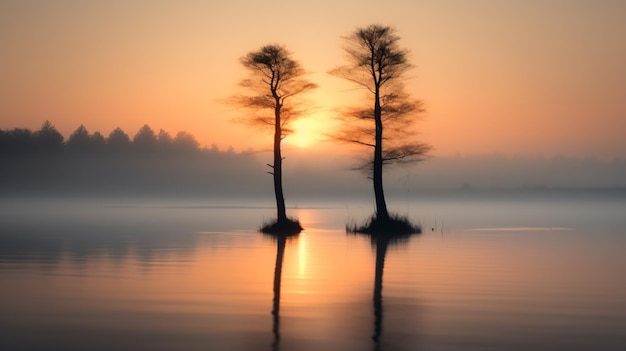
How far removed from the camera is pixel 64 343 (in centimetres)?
968

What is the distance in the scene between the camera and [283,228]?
37.3m

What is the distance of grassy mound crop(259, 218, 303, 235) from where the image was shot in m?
37.2

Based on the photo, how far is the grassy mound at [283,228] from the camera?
37.2m

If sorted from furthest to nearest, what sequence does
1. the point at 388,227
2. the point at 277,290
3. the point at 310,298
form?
the point at 388,227
the point at 277,290
the point at 310,298

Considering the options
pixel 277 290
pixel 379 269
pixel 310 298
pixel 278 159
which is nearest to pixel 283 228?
pixel 278 159

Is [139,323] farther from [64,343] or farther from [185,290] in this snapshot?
[185,290]

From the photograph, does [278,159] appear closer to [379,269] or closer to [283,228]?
[283,228]

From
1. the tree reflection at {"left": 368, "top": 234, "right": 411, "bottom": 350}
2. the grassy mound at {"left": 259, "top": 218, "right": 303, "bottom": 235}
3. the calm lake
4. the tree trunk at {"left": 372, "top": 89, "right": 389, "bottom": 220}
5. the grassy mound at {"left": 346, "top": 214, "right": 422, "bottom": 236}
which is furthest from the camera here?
the tree trunk at {"left": 372, "top": 89, "right": 389, "bottom": 220}

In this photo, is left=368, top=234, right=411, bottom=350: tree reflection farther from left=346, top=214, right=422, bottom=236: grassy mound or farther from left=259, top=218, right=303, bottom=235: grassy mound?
left=259, top=218, right=303, bottom=235: grassy mound

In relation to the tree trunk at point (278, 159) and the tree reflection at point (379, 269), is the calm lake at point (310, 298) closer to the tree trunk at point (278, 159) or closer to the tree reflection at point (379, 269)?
the tree reflection at point (379, 269)

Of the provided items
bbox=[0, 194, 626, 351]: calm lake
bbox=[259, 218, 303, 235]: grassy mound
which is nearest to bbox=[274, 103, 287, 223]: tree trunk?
bbox=[259, 218, 303, 235]: grassy mound

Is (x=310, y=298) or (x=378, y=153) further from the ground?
(x=378, y=153)

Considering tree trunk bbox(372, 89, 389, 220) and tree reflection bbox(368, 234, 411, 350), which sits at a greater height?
tree trunk bbox(372, 89, 389, 220)

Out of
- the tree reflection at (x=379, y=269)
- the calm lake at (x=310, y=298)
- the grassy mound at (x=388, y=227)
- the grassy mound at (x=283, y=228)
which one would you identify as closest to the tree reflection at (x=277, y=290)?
the calm lake at (x=310, y=298)
